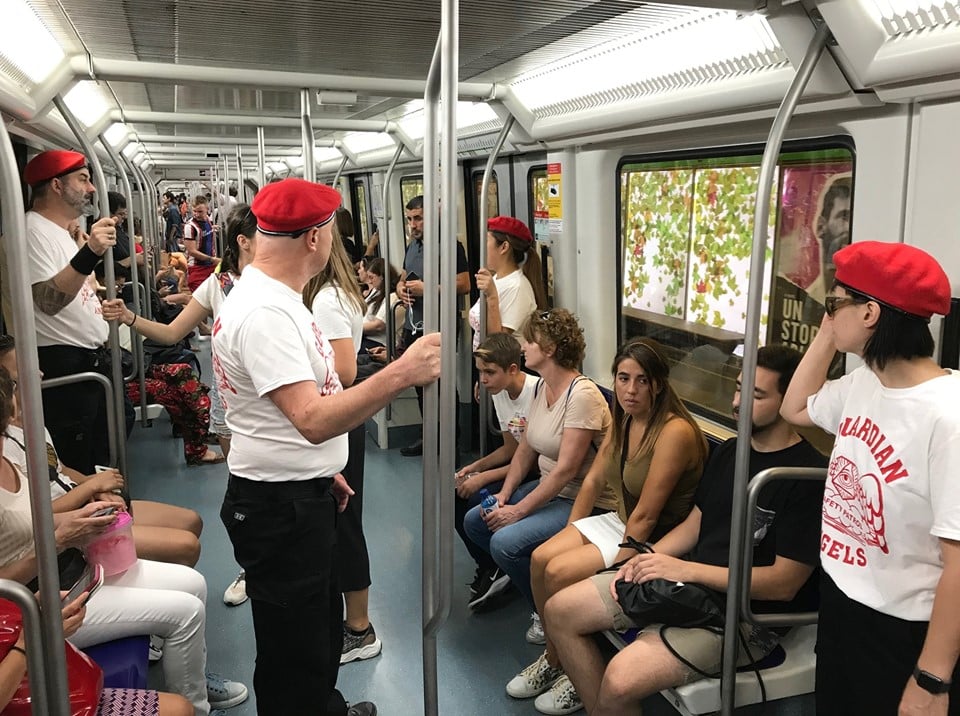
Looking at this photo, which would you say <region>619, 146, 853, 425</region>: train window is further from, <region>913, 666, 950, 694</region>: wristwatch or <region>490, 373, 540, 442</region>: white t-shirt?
<region>913, 666, 950, 694</region>: wristwatch

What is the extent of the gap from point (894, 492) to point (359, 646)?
2322mm

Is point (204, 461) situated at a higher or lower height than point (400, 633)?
higher

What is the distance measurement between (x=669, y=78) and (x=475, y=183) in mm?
3444

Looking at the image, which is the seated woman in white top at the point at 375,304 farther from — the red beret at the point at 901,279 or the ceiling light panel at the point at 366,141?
the red beret at the point at 901,279

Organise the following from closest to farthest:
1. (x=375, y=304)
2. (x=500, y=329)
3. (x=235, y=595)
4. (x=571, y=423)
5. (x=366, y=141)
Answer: (x=571, y=423) → (x=235, y=595) → (x=500, y=329) → (x=375, y=304) → (x=366, y=141)

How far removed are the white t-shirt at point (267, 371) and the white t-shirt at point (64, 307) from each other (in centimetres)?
190

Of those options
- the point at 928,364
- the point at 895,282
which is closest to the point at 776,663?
the point at 928,364

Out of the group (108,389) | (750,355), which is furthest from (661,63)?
(108,389)

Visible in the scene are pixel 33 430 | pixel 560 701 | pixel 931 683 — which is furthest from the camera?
pixel 560 701

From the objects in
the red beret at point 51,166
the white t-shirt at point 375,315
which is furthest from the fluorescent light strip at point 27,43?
the white t-shirt at point 375,315

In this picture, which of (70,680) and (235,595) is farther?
(235,595)

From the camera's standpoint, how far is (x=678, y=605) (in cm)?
240

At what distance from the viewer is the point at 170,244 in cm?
1553

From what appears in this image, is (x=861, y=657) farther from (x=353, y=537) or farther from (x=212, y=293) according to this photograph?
(x=212, y=293)
